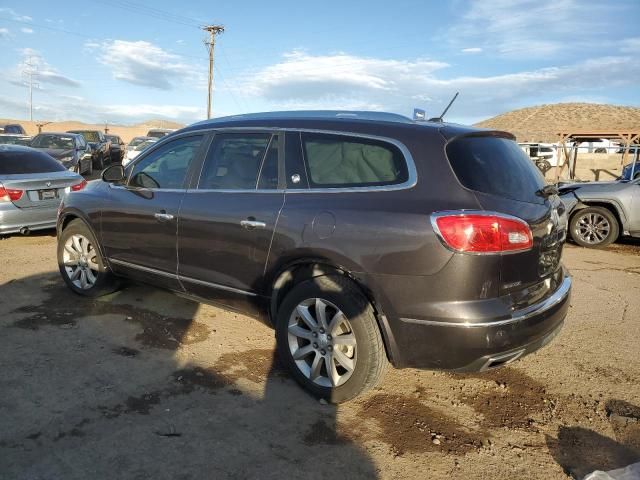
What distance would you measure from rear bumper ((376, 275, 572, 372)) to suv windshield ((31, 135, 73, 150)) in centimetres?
1606

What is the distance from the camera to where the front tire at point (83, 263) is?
4.91 meters

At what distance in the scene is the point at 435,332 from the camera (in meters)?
2.80

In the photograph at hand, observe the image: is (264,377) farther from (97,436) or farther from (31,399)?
(31,399)

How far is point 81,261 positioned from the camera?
16.6 ft

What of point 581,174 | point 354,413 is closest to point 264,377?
point 354,413

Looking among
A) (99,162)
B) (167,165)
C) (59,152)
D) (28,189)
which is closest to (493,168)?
(167,165)

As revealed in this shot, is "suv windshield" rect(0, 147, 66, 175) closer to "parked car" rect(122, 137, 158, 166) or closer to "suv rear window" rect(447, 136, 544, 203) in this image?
"suv rear window" rect(447, 136, 544, 203)

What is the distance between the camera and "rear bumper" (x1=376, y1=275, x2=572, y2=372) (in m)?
2.74

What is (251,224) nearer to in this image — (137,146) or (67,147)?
(67,147)

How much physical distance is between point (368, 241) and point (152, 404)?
1.67 metres

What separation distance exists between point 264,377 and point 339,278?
1.00m

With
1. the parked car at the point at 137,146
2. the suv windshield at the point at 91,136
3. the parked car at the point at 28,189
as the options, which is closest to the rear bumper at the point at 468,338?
the parked car at the point at 28,189

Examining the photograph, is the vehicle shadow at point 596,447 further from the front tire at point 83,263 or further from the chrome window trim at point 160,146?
the front tire at point 83,263

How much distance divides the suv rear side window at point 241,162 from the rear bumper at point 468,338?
139cm
